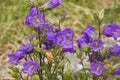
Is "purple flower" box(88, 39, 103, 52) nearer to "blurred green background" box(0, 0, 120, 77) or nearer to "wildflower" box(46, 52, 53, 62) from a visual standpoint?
"wildflower" box(46, 52, 53, 62)

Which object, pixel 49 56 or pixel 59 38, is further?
pixel 59 38

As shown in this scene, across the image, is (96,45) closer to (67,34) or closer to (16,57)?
(67,34)

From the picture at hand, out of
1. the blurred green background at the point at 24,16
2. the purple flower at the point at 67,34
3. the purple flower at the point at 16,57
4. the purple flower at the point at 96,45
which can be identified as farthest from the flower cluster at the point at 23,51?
the blurred green background at the point at 24,16

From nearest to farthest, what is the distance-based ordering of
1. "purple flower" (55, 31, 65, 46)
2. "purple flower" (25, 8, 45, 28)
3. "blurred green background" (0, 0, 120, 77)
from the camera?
"purple flower" (25, 8, 45, 28) → "purple flower" (55, 31, 65, 46) → "blurred green background" (0, 0, 120, 77)

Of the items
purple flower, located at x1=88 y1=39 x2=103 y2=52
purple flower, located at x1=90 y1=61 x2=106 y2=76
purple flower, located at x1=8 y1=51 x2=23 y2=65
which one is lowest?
purple flower, located at x1=90 y1=61 x2=106 y2=76

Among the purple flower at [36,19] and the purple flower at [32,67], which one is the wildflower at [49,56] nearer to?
the purple flower at [32,67]

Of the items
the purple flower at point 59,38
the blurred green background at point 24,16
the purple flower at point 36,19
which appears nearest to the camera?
the purple flower at point 36,19

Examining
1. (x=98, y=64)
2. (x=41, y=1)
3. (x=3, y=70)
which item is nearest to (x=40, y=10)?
(x=41, y=1)

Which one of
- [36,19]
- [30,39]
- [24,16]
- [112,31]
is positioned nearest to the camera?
[36,19]

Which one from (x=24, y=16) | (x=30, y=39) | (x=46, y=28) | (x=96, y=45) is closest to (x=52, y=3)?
(x=46, y=28)

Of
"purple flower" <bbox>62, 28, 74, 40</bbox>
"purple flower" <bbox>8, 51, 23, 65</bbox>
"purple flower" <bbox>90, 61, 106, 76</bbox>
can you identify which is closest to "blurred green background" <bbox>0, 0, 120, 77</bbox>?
"purple flower" <bbox>8, 51, 23, 65</bbox>
